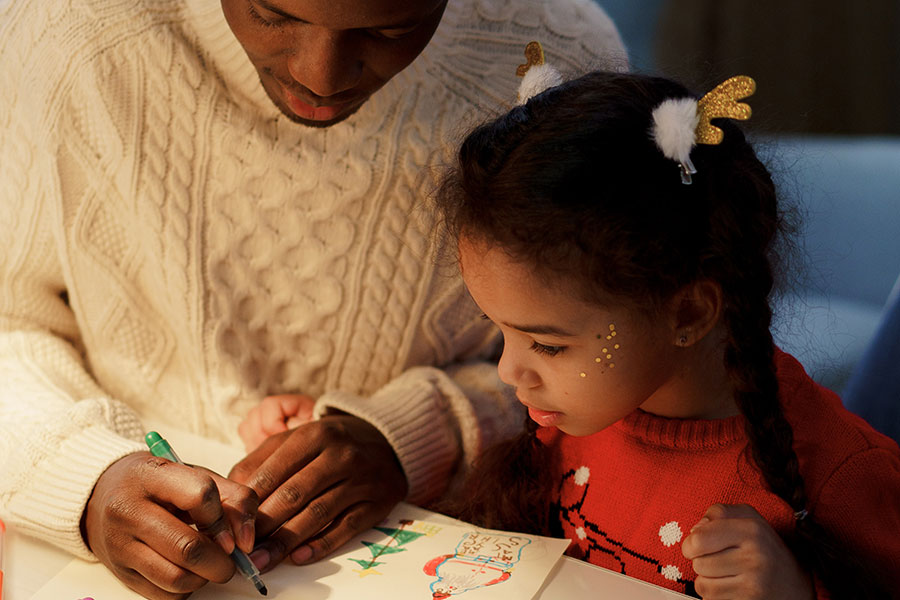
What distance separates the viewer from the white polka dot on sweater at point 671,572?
35.3 inches

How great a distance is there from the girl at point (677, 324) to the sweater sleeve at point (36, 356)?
47 centimetres

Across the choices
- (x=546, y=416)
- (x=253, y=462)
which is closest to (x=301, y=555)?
(x=253, y=462)

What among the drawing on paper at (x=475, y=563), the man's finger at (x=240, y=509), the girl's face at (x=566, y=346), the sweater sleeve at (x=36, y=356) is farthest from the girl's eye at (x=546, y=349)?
the sweater sleeve at (x=36, y=356)

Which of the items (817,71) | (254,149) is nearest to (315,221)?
(254,149)

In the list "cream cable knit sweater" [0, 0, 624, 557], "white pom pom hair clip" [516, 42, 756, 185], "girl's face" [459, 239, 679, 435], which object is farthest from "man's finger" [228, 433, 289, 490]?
"white pom pom hair clip" [516, 42, 756, 185]

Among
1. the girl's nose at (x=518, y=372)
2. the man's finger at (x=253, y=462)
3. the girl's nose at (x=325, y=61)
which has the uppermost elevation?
the girl's nose at (x=325, y=61)

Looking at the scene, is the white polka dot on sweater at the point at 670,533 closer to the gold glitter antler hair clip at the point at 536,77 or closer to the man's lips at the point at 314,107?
the gold glitter antler hair clip at the point at 536,77

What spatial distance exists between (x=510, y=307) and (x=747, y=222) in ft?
0.74

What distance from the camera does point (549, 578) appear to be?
868 millimetres

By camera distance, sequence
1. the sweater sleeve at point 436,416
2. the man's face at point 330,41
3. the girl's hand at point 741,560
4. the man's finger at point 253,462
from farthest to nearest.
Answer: the sweater sleeve at point 436,416 → the man's finger at point 253,462 → the man's face at point 330,41 → the girl's hand at point 741,560

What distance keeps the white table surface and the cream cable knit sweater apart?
17 centimetres

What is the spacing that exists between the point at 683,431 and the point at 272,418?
544 mm

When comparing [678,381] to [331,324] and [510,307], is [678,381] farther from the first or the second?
[331,324]

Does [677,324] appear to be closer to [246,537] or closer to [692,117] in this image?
[692,117]
